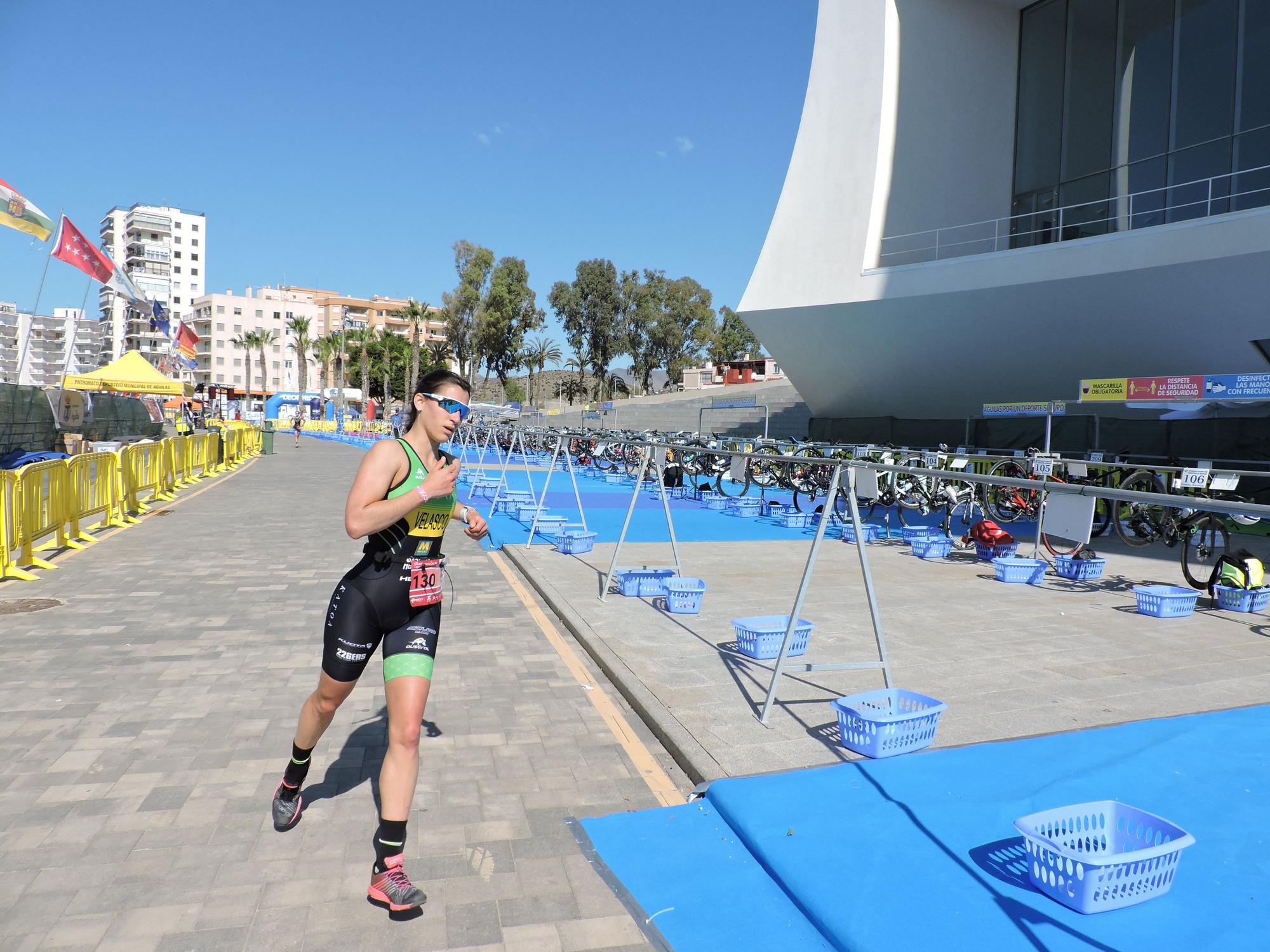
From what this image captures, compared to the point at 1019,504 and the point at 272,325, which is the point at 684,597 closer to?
the point at 1019,504

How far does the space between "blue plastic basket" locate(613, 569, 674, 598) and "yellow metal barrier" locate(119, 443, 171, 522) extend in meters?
9.68

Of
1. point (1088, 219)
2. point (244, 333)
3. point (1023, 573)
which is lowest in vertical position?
point (1023, 573)

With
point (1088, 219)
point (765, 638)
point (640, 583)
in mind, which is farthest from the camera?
point (1088, 219)

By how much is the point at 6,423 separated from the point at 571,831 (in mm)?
20747

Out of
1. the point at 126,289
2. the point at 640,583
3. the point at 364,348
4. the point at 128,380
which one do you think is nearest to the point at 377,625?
the point at 640,583

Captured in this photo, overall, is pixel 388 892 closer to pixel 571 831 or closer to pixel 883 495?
pixel 571 831

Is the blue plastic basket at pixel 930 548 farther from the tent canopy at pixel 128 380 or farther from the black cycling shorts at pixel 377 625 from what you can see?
the tent canopy at pixel 128 380

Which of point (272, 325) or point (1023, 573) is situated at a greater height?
point (272, 325)

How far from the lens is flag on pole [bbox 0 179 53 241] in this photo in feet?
50.5

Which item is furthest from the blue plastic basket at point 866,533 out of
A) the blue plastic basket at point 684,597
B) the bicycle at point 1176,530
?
the blue plastic basket at point 684,597

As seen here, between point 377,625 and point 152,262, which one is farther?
point 152,262

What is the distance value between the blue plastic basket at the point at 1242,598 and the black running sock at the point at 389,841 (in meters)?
9.29

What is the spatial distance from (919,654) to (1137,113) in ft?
73.6

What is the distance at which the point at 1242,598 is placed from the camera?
29.0 ft
